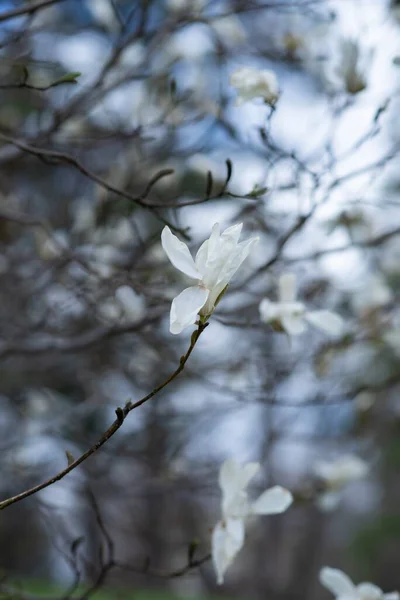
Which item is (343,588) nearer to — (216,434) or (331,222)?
(331,222)

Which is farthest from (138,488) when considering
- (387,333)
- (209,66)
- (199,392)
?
(209,66)

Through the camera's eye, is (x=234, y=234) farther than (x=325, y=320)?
No

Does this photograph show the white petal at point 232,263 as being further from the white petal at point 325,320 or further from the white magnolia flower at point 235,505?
the white petal at point 325,320

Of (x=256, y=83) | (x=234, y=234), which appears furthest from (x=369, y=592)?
(x=256, y=83)

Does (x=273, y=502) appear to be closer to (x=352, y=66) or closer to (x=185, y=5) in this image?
(x=352, y=66)

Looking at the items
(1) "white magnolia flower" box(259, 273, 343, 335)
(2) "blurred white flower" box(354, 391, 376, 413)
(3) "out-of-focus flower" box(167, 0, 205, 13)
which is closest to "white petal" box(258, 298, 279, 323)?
(1) "white magnolia flower" box(259, 273, 343, 335)
